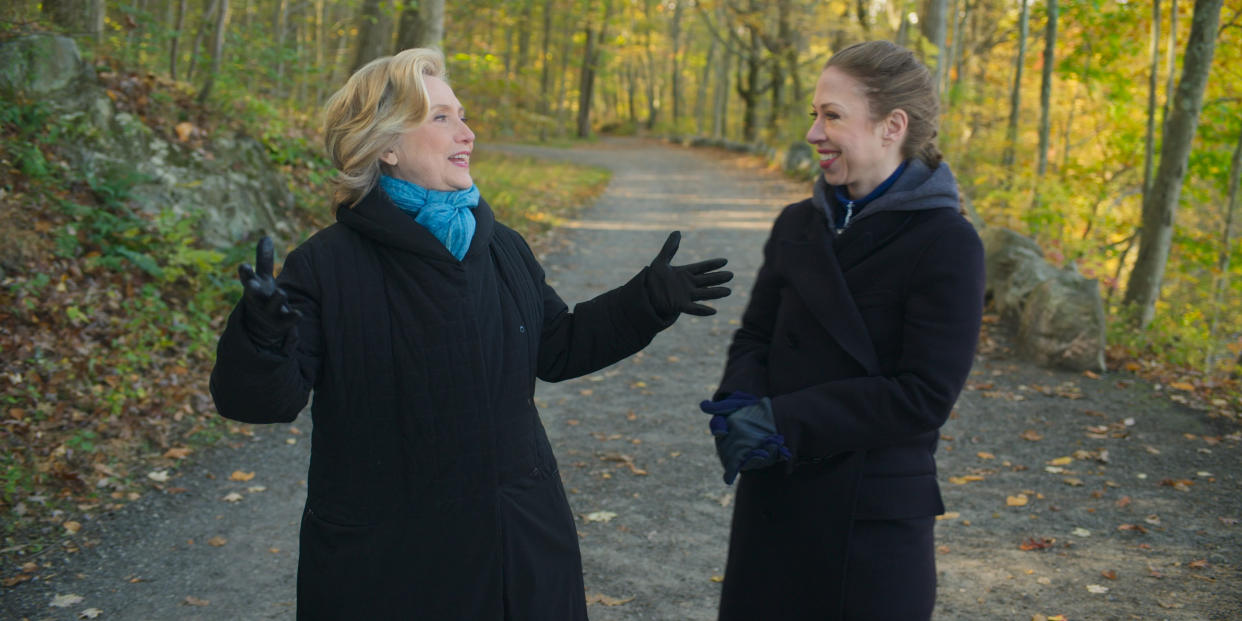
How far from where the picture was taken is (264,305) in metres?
2.01

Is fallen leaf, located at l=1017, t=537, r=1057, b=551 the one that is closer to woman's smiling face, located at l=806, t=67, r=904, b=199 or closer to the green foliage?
woman's smiling face, located at l=806, t=67, r=904, b=199

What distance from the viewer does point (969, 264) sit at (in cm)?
234

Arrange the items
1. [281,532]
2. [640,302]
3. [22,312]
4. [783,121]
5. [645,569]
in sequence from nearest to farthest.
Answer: [640,302]
[645,569]
[281,532]
[22,312]
[783,121]

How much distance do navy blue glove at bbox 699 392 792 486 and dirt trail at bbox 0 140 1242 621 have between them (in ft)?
6.68

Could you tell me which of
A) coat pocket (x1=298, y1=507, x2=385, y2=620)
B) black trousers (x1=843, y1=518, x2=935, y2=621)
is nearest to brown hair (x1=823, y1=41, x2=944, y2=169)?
black trousers (x1=843, y1=518, x2=935, y2=621)

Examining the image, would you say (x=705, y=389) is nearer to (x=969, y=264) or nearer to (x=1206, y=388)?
(x=1206, y=388)

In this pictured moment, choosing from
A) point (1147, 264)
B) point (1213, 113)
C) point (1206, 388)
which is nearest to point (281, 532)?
point (1206, 388)

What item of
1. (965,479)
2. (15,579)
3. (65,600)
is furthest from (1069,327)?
(15,579)

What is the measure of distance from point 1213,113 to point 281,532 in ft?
45.4

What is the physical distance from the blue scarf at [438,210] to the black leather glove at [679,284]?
52cm

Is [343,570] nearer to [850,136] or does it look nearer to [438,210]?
[438,210]

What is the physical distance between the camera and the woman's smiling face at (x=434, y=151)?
8.08 feet

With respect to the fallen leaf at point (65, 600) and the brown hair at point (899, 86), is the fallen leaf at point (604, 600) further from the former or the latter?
the brown hair at point (899, 86)

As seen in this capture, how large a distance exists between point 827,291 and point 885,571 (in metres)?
0.74
